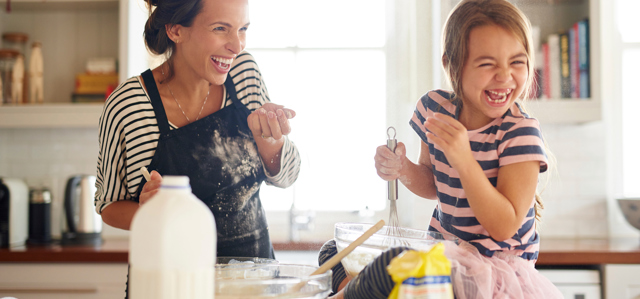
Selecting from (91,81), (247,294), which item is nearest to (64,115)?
(91,81)

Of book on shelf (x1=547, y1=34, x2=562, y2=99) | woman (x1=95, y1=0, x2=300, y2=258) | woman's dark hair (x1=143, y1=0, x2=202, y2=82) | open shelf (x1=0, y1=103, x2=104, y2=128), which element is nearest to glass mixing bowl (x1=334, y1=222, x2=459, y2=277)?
woman (x1=95, y1=0, x2=300, y2=258)

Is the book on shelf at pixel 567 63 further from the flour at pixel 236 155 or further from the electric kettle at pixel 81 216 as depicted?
the electric kettle at pixel 81 216

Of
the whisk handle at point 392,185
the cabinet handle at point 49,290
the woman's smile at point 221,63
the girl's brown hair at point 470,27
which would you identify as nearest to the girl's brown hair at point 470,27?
the girl's brown hair at point 470,27

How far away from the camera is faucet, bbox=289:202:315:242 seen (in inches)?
51.7

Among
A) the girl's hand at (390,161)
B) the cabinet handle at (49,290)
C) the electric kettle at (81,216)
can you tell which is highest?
the girl's hand at (390,161)

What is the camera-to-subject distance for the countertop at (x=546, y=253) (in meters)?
1.85

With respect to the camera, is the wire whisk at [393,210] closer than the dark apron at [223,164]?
Yes

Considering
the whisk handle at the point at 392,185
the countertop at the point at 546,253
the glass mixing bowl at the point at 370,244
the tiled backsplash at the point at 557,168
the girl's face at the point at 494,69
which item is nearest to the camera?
the glass mixing bowl at the point at 370,244

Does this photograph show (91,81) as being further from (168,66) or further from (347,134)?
(347,134)

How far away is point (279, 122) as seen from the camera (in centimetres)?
96

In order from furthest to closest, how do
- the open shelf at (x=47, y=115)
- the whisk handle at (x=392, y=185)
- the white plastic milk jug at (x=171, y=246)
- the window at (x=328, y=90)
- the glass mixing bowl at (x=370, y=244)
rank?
the open shelf at (x=47, y=115), the window at (x=328, y=90), the whisk handle at (x=392, y=185), the glass mixing bowl at (x=370, y=244), the white plastic milk jug at (x=171, y=246)

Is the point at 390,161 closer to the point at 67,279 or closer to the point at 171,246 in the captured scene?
the point at 171,246

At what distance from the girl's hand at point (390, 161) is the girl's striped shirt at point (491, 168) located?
0.07 m

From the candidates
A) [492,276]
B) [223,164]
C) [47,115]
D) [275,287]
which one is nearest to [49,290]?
[47,115]
